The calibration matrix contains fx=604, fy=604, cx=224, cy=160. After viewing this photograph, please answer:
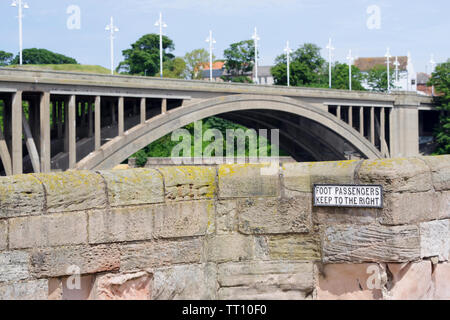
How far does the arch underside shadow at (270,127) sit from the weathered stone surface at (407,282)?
18.9 m

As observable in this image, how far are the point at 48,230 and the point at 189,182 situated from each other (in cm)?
128

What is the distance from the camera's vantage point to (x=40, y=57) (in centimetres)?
8462

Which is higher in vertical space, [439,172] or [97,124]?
[97,124]

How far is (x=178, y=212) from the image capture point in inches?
206

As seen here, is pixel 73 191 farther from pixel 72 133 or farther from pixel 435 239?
pixel 72 133

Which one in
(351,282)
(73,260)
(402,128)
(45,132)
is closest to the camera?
(73,260)

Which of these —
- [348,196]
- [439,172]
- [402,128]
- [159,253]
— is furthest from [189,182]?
[402,128]

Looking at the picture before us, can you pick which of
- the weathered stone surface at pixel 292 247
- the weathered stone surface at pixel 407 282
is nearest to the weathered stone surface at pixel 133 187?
the weathered stone surface at pixel 292 247

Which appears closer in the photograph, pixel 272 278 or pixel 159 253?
pixel 159 253

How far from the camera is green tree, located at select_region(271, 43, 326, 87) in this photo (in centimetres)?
6166

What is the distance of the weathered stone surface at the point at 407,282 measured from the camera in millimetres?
5309

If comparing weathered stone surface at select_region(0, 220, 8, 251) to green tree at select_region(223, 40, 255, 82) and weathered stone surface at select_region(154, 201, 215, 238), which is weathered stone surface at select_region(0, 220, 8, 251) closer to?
weathered stone surface at select_region(154, 201, 215, 238)
